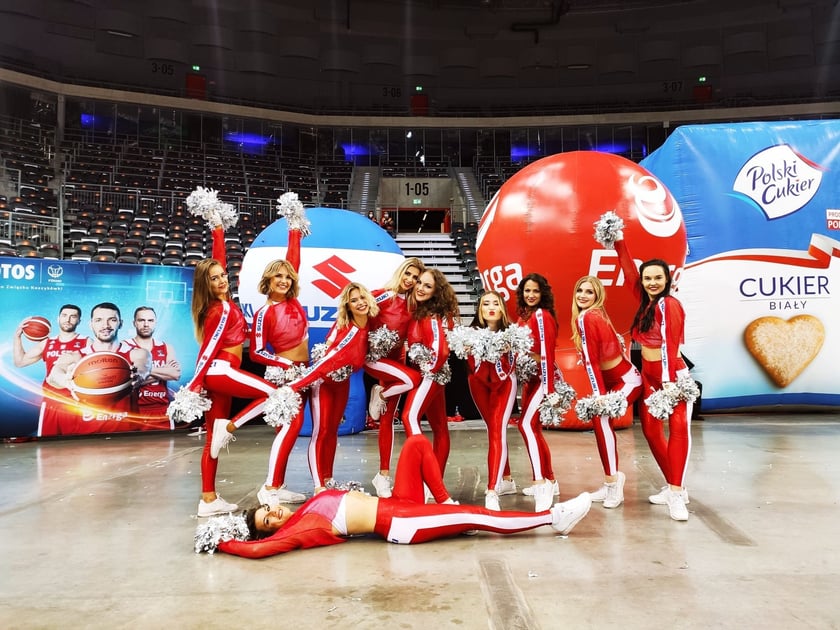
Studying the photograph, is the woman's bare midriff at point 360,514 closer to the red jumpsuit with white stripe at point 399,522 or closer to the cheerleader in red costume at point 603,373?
the red jumpsuit with white stripe at point 399,522

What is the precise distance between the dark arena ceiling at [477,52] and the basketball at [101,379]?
2063 centimetres

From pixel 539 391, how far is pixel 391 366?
1.05m

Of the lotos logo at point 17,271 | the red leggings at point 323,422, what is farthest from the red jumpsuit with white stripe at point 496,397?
the lotos logo at point 17,271

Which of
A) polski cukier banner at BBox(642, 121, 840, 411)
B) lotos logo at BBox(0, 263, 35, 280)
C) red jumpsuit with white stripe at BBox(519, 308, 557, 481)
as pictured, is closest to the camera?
red jumpsuit with white stripe at BBox(519, 308, 557, 481)

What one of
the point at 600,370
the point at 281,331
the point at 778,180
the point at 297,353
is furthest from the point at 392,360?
the point at 778,180

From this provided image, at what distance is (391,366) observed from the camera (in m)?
4.24

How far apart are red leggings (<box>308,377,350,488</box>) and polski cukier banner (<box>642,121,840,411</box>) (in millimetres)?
6091

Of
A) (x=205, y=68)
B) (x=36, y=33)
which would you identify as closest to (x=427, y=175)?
(x=205, y=68)

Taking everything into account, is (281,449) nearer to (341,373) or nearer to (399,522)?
(341,373)

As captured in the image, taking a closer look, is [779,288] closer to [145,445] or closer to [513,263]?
[513,263]

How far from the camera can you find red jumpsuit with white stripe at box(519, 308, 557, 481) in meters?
4.17

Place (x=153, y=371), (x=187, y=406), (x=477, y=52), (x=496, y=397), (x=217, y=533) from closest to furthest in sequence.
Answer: (x=217, y=533)
(x=187, y=406)
(x=496, y=397)
(x=153, y=371)
(x=477, y=52)

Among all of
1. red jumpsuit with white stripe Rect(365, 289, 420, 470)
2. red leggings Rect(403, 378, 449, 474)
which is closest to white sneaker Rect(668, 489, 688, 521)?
red leggings Rect(403, 378, 449, 474)

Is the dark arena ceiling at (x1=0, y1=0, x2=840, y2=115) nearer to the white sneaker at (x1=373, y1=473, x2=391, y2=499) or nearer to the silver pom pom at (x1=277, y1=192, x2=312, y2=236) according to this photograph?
the silver pom pom at (x1=277, y1=192, x2=312, y2=236)
